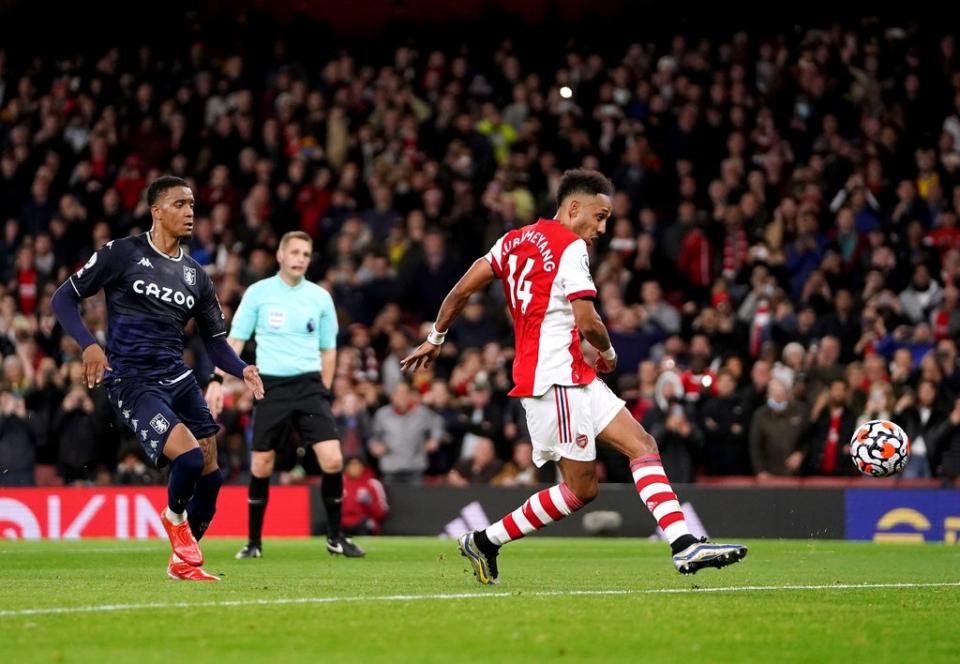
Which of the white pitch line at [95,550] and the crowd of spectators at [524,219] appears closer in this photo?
the white pitch line at [95,550]

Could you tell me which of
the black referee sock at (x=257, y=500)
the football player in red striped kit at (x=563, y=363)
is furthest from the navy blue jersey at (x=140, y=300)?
the black referee sock at (x=257, y=500)

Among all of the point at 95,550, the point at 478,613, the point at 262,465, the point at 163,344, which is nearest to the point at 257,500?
the point at 262,465

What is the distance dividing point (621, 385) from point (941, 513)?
13.2ft

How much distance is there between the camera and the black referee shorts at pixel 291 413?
13.7 m

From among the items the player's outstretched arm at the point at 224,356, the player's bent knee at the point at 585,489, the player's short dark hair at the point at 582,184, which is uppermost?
the player's short dark hair at the point at 582,184

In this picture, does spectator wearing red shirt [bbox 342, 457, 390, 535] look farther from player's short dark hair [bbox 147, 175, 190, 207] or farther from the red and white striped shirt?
the red and white striped shirt

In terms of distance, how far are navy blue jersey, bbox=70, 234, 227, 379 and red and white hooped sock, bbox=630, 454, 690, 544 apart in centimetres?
317

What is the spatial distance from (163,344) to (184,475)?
35.3 inches

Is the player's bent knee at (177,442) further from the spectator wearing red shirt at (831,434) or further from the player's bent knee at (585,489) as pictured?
the spectator wearing red shirt at (831,434)

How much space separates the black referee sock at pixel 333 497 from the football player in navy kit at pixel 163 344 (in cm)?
309

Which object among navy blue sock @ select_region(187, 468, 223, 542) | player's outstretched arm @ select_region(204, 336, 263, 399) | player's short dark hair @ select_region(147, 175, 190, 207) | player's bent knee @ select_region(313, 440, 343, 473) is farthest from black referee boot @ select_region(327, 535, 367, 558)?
player's short dark hair @ select_region(147, 175, 190, 207)

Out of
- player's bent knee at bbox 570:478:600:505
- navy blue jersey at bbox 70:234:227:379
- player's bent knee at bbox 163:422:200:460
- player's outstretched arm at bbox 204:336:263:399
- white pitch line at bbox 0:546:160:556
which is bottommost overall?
white pitch line at bbox 0:546:160:556

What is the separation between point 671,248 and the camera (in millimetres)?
22172

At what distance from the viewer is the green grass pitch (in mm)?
6715
